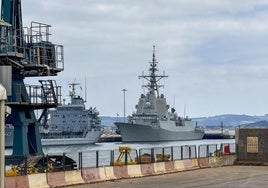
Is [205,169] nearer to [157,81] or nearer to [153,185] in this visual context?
[153,185]

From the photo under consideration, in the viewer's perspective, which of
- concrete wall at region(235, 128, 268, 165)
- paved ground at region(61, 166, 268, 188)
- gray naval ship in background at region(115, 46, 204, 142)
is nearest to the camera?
paved ground at region(61, 166, 268, 188)

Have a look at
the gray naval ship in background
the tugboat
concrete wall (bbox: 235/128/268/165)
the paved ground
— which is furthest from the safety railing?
the gray naval ship in background

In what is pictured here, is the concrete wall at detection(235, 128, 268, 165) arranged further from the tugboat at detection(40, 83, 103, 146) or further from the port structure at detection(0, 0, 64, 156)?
the tugboat at detection(40, 83, 103, 146)

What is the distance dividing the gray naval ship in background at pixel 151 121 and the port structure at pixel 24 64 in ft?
382

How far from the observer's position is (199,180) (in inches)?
1021

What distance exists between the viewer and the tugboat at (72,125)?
492ft

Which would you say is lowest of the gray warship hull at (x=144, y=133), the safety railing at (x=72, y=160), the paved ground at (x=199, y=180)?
the gray warship hull at (x=144, y=133)

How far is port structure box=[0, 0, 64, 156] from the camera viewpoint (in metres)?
38.8

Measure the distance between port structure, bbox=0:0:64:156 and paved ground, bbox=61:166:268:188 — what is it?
1399cm

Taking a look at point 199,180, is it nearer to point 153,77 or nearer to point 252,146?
point 252,146

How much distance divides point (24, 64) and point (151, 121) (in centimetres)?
12650

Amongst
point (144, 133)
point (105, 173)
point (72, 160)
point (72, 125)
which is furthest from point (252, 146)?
point (144, 133)

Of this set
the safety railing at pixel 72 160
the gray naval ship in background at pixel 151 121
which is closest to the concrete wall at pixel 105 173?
the safety railing at pixel 72 160

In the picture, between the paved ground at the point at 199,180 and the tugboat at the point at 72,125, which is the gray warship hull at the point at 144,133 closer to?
the tugboat at the point at 72,125
